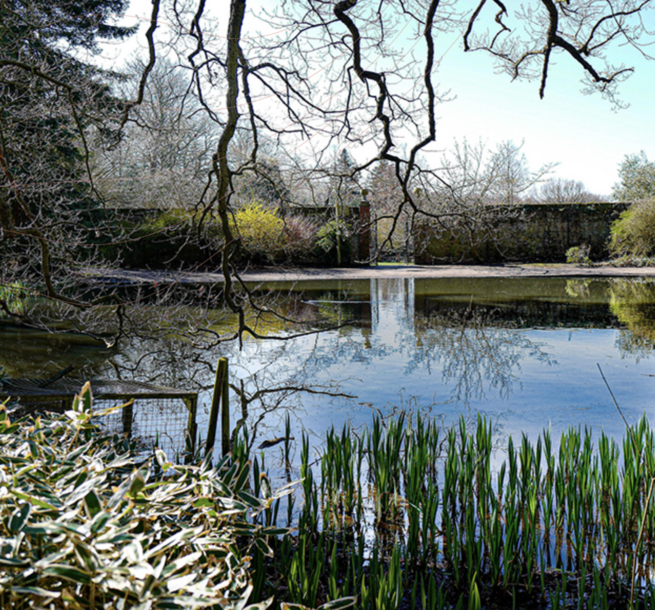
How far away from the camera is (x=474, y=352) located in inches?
273

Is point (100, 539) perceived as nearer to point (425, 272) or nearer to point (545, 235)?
point (425, 272)

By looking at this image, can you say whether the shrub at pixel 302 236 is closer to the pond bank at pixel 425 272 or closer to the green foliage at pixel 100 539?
the pond bank at pixel 425 272

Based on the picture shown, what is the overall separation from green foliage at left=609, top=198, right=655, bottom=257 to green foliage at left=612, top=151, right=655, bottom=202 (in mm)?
12349

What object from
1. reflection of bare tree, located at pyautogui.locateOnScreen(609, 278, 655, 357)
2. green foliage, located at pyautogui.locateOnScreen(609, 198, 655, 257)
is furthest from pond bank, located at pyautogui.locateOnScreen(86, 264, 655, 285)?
reflection of bare tree, located at pyautogui.locateOnScreen(609, 278, 655, 357)

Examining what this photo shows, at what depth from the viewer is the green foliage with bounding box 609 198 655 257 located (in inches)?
727

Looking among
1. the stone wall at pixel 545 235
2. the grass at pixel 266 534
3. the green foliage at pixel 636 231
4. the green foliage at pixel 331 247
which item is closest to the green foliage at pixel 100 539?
the grass at pixel 266 534

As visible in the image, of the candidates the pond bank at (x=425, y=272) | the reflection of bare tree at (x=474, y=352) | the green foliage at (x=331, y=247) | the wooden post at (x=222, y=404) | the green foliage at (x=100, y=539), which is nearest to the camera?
the green foliage at (x=100, y=539)

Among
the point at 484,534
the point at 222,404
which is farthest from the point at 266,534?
the point at 484,534

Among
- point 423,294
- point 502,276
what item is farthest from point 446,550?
point 502,276

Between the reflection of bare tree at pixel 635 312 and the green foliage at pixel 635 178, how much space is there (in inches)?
709

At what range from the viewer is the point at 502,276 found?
1720cm

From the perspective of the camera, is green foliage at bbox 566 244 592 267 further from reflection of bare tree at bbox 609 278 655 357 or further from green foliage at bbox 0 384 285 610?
green foliage at bbox 0 384 285 610

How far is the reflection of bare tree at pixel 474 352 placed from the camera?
18.2 ft

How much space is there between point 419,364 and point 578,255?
15.8 m
